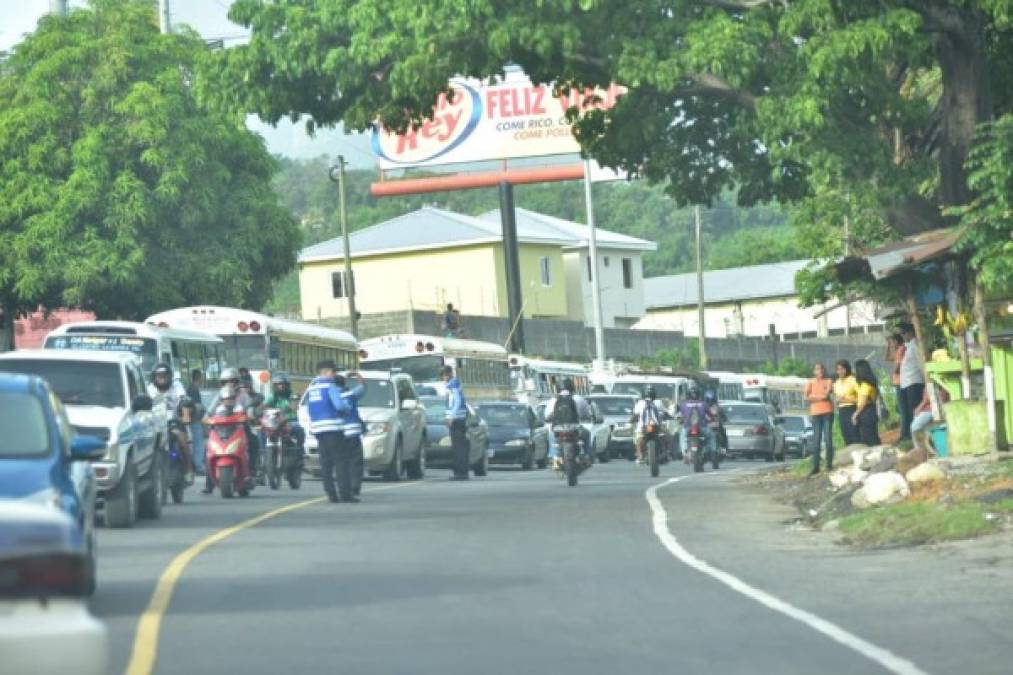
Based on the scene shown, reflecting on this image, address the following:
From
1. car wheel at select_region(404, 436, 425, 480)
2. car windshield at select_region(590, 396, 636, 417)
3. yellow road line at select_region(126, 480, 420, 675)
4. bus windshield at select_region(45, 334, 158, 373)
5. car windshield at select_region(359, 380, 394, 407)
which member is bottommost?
yellow road line at select_region(126, 480, 420, 675)

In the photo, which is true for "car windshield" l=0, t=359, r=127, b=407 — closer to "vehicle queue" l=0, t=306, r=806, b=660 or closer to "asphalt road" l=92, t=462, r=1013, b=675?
"vehicle queue" l=0, t=306, r=806, b=660

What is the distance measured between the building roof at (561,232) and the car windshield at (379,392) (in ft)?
175

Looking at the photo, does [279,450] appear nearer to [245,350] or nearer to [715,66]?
[715,66]

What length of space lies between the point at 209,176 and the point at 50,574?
4780 centimetres

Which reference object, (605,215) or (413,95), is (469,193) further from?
(413,95)

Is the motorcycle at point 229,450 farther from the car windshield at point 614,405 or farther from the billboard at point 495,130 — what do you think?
the billboard at point 495,130

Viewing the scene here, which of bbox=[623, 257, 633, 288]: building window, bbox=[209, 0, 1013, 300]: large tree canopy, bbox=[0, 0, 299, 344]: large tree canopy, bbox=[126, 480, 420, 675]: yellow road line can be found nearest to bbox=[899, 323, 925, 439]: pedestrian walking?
bbox=[209, 0, 1013, 300]: large tree canopy

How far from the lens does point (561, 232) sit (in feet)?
313

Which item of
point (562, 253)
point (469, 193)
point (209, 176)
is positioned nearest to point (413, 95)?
point (209, 176)

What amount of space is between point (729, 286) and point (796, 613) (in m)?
102

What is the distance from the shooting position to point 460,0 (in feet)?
83.5

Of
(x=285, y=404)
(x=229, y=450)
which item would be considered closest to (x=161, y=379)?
(x=229, y=450)

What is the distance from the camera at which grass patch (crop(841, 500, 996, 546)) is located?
1900 centimetres

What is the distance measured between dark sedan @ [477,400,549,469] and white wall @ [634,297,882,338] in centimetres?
6100
